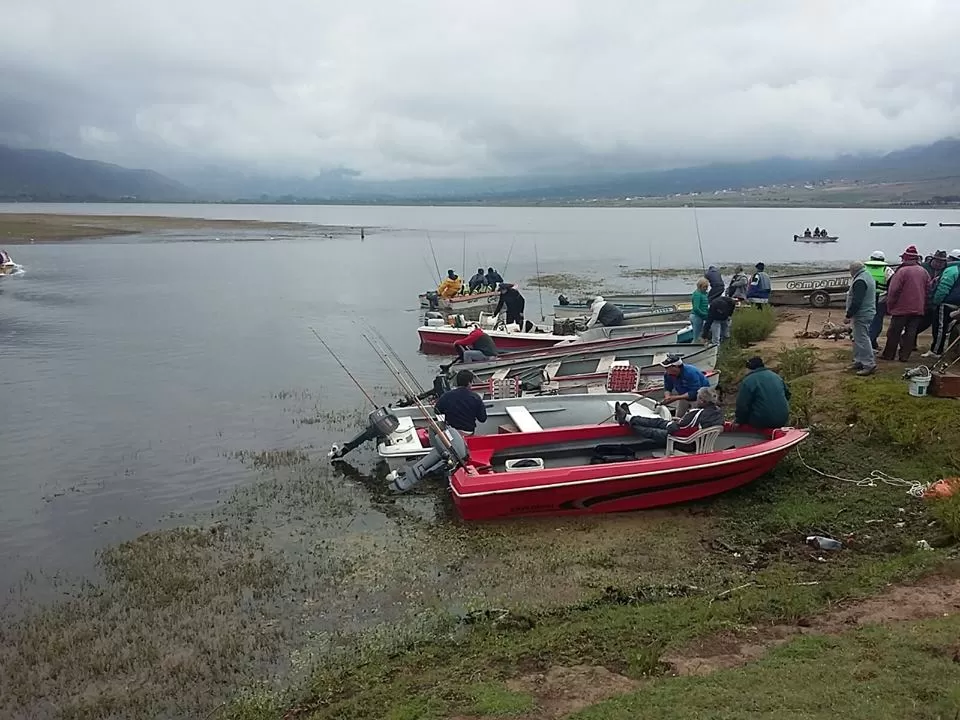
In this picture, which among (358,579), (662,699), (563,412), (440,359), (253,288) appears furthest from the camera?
(253,288)

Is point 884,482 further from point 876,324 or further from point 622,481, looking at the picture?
point 876,324

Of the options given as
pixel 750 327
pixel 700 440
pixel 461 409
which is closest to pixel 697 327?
pixel 750 327

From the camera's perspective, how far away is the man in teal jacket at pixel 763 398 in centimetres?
981

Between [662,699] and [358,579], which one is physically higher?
[662,699]

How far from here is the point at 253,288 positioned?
37562 millimetres

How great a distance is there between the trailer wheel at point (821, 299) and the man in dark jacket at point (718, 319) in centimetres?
773

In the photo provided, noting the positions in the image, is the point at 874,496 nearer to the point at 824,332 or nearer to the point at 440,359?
the point at 824,332

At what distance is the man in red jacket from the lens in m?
12.0

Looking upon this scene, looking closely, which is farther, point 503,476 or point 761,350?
point 761,350

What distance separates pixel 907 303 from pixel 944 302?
74 centimetres

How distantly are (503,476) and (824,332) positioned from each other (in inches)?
415

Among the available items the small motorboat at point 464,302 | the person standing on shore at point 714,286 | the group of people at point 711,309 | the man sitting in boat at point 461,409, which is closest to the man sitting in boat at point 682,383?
the man sitting in boat at point 461,409

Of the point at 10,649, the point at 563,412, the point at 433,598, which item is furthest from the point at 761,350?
the point at 10,649

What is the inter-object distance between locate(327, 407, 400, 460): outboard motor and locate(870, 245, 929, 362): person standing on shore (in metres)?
8.30
